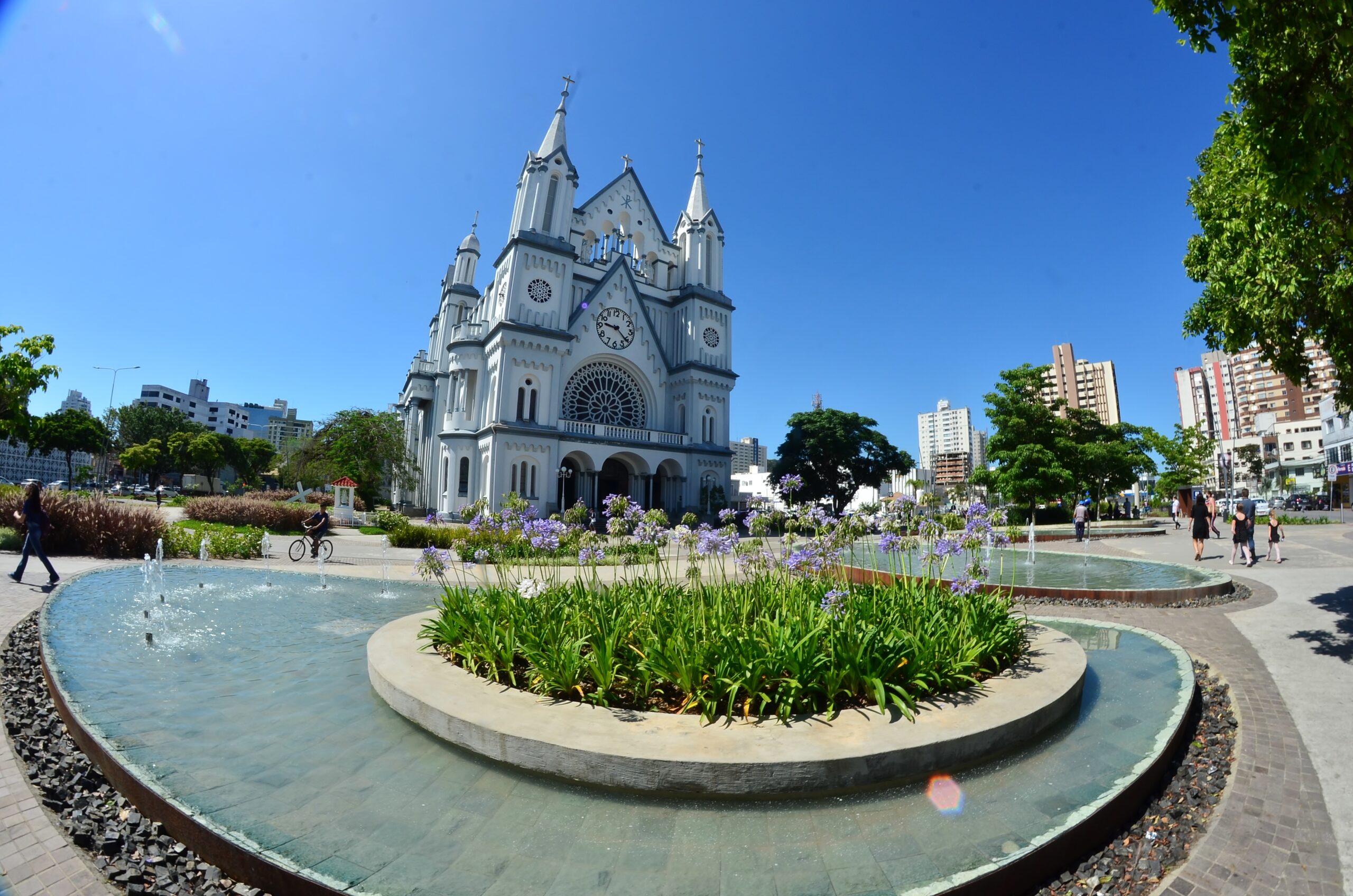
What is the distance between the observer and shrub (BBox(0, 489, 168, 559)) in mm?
13930

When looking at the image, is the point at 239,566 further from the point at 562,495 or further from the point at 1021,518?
the point at 1021,518

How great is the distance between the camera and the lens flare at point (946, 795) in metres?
3.05

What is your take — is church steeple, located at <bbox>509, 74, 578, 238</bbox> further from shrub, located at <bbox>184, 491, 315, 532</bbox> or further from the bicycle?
the bicycle

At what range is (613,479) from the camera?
42438 millimetres

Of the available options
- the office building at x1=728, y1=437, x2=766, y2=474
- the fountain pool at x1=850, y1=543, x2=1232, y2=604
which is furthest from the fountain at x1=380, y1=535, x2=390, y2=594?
the office building at x1=728, y1=437, x2=766, y2=474

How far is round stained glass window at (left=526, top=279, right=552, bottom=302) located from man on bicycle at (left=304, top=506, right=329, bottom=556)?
23.4 metres

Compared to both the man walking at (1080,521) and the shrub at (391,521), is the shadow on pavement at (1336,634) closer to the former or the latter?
the man walking at (1080,521)

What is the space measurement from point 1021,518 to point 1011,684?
123 feet

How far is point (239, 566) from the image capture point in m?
12.7

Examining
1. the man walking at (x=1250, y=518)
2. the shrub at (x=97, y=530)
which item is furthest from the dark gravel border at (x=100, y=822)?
the man walking at (x=1250, y=518)

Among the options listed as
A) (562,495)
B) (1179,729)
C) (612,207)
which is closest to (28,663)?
(1179,729)

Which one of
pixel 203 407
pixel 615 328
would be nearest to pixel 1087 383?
pixel 615 328

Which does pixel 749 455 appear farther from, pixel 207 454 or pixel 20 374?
pixel 20 374

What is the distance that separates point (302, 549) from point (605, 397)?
26449mm
